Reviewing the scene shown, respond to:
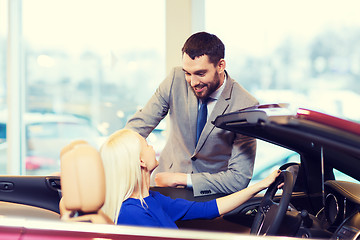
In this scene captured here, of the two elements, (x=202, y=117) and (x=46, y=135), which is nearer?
(x=202, y=117)

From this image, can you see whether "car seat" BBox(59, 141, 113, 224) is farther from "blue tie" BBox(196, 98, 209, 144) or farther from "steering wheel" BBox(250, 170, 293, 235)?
"blue tie" BBox(196, 98, 209, 144)

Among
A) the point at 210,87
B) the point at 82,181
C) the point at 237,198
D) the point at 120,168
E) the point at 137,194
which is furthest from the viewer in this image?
the point at 210,87

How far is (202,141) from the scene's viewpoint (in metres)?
2.64

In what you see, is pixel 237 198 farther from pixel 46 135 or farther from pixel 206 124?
pixel 46 135

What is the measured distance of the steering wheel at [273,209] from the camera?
68.9 inches

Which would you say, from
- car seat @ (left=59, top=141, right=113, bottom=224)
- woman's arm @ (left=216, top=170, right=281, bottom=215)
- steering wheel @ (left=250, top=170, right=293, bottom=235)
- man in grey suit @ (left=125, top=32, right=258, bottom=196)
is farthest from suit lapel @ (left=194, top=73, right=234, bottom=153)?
car seat @ (left=59, top=141, right=113, bottom=224)

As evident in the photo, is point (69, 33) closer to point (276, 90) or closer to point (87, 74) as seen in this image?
point (87, 74)

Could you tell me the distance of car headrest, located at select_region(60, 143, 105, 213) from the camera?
1.40 metres

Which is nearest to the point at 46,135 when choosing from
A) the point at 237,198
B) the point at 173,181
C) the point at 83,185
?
the point at 173,181

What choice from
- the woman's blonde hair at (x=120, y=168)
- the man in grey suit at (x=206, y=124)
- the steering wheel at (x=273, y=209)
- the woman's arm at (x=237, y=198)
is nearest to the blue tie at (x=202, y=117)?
the man in grey suit at (x=206, y=124)

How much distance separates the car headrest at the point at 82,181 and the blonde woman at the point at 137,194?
87 mm

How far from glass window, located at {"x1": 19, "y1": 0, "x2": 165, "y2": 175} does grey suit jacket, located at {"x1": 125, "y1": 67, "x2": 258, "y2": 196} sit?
9.30 feet

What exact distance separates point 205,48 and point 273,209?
1.01m

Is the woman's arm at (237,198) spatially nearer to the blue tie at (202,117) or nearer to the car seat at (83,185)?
the blue tie at (202,117)
